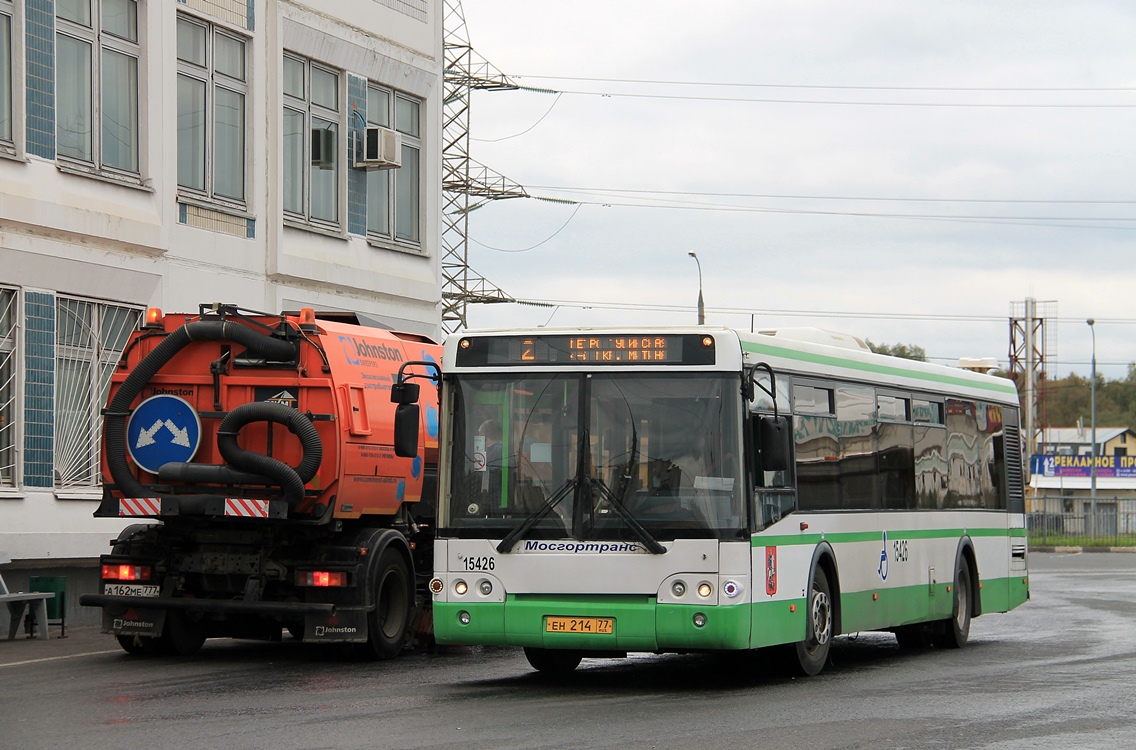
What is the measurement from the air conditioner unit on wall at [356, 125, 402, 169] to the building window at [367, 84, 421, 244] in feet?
2.07

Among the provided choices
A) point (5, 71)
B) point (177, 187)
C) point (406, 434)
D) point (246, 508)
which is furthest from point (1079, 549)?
point (406, 434)

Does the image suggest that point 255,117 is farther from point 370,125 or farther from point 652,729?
point 652,729

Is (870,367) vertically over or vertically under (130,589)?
over

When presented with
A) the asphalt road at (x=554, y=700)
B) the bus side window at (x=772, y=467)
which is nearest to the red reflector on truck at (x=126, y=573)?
the asphalt road at (x=554, y=700)

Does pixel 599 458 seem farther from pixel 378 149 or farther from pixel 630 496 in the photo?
pixel 378 149

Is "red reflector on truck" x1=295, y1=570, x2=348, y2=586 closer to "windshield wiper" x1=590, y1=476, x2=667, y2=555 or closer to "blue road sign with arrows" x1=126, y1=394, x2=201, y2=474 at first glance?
"blue road sign with arrows" x1=126, y1=394, x2=201, y2=474

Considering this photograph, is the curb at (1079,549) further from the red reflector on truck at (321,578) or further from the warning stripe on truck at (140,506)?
the warning stripe on truck at (140,506)

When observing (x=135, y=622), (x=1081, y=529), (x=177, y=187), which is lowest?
(x=1081, y=529)

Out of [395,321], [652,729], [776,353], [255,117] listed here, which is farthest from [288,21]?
[652,729]

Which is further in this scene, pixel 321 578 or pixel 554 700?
pixel 321 578

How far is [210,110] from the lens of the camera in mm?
24656

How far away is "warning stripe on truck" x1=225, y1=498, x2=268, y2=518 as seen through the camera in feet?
50.2

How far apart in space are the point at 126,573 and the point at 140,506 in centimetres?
66

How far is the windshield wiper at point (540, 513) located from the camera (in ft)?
42.9
